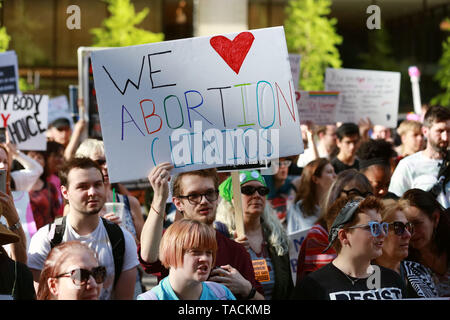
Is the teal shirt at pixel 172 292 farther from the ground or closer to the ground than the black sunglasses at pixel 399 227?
closer to the ground

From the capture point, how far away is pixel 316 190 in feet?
21.1

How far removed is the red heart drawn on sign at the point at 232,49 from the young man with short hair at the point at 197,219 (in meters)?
0.60

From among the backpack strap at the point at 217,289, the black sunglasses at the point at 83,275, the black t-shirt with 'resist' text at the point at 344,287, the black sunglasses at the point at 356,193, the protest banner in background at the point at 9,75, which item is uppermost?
the protest banner in background at the point at 9,75

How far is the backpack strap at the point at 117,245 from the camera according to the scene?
4.07 metres

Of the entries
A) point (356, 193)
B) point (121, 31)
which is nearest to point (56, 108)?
point (356, 193)

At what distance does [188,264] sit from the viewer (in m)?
3.42

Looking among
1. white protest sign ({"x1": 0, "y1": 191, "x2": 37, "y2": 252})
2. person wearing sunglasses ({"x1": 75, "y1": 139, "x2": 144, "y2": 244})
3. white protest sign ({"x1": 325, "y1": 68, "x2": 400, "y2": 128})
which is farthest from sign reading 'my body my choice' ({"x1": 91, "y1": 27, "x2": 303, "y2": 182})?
white protest sign ({"x1": 325, "y1": 68, "x2": 400, "y2": 128})

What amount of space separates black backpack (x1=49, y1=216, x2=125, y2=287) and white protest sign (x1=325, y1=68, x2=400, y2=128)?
6.12 m

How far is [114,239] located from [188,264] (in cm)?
85

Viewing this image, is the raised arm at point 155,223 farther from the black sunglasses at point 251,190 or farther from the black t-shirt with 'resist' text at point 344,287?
the black sunglasses at point 251,190

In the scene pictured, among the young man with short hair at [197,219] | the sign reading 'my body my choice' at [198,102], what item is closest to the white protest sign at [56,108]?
the sign reading 'my body my choice' at [198,102]

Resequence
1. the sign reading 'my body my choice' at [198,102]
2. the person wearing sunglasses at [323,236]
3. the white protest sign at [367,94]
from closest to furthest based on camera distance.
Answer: the sign reading 'my body my choice' at [198,102] < the person wearing sunglasses at [323,236] < the white protest sign at [367,94]

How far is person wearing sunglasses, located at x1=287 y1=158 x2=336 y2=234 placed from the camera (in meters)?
6.39

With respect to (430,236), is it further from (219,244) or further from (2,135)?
(2,135)
